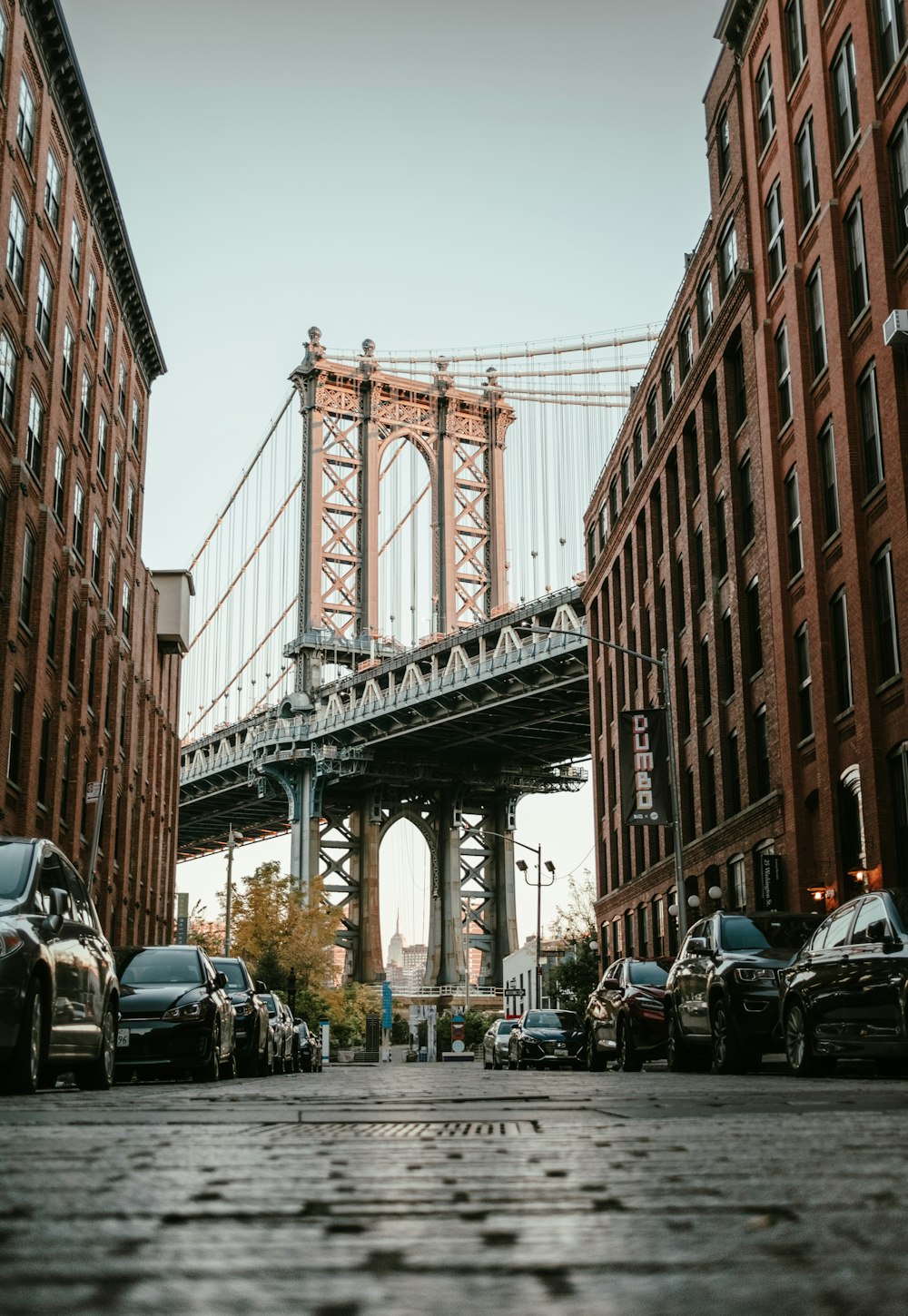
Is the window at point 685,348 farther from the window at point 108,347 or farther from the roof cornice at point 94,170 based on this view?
the window at point 108,347

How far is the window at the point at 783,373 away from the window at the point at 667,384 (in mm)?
10266

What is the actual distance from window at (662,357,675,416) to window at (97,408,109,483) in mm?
16562

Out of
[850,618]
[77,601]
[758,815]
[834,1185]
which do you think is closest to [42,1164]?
[834,1185]

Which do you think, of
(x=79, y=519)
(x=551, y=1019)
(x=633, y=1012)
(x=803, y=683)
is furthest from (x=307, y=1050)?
(x=79, y=519)

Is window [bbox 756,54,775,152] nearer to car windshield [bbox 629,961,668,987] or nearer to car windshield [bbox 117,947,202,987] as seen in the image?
car windshield [bbox 629,961,668,987]

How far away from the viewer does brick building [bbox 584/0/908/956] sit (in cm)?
2728

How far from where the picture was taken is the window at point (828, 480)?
30156mm

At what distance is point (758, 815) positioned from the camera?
112 feet

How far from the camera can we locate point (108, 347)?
47.9m

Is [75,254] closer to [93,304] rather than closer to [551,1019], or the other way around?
[93,304]

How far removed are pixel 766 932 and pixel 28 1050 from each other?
9989 millimetres

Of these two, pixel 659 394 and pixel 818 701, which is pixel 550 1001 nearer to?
pixel 659 394

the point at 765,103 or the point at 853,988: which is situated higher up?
the point at 765,103

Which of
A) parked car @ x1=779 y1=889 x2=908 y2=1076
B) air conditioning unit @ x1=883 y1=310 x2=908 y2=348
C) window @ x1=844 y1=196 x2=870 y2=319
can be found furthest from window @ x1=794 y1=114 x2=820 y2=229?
parked car @ x1=779 y1=889 x2=908 y2=1076
